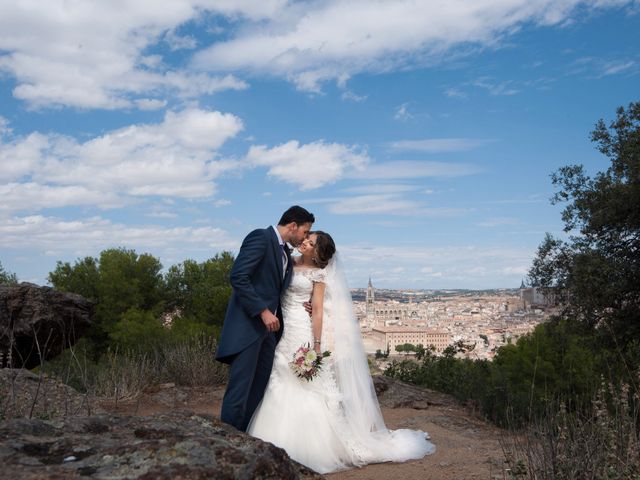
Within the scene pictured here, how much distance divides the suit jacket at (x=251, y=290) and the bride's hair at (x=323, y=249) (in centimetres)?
63

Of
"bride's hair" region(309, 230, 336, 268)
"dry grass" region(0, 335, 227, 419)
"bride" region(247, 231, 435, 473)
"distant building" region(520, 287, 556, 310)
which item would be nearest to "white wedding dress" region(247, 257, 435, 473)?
"bride" region(247, 231, 435, 473)

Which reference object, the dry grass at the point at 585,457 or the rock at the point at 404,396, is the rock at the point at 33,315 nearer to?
the rock at the point at 404,396

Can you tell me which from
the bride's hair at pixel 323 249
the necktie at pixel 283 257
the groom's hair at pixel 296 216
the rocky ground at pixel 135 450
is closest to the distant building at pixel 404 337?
the bride's hair at pixel 323 249

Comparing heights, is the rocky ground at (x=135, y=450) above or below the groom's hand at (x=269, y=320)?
below

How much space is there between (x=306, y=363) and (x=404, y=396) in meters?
5.03

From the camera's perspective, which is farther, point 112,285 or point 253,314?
point 112,285

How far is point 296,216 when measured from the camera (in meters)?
6.10

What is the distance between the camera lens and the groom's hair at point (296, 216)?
20.0 ft

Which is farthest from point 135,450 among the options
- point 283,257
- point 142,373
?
point 142,373

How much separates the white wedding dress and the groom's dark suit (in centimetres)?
44

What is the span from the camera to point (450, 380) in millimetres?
12227

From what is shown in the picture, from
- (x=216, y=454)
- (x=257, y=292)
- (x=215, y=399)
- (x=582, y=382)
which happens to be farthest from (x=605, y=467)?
(x=582, y=382)

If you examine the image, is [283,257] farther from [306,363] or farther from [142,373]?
[142,373]

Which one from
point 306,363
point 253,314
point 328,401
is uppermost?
point 253,314
